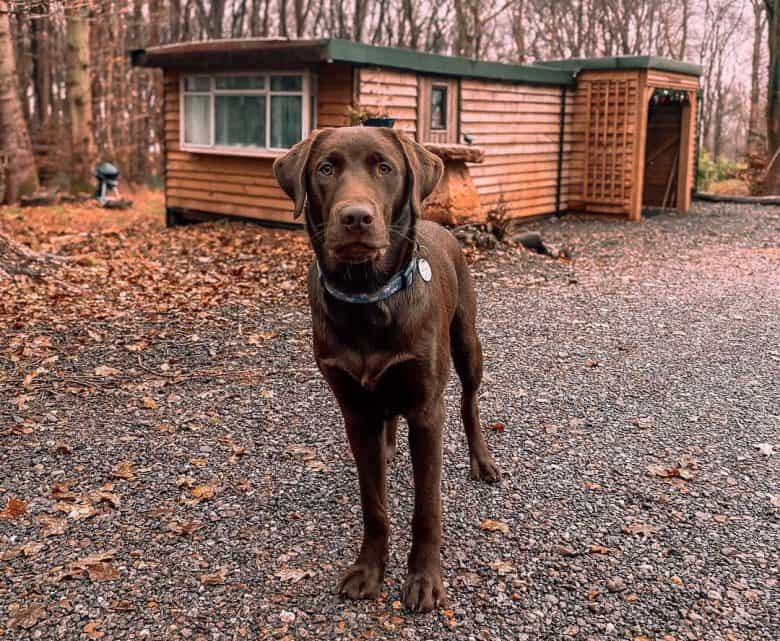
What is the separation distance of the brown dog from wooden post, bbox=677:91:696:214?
15795 mm

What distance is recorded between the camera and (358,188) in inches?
99.1

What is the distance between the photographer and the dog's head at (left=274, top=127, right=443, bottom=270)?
2449 mm

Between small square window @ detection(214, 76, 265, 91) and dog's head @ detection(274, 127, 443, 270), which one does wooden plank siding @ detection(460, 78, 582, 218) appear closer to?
small square window @ detection(214, 76, 265, 91)

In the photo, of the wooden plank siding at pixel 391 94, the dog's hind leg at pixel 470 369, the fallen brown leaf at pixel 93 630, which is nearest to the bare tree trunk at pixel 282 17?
the wooden plank siding at pixel 391 94

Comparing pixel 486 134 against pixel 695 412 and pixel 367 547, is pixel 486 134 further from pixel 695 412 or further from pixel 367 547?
pixel 367 547

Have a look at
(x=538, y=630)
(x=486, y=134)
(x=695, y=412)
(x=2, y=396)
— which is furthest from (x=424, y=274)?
(x=486, y=134)

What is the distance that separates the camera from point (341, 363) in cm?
279

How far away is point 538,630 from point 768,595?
34.9 inches

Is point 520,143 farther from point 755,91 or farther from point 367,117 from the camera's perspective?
point 755,91

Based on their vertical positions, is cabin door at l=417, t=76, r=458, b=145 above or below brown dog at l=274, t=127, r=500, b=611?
above

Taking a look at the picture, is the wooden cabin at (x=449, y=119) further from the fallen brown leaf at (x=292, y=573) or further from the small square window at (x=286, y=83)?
the fallen brown leaf at (x=292, y=573)

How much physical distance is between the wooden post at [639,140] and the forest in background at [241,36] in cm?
622

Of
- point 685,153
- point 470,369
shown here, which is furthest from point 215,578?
point 685,153

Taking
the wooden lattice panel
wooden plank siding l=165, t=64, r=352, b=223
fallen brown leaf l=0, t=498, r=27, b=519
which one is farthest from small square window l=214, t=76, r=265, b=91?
fallen brown leaf l=0, t=498, r=27, b=519
